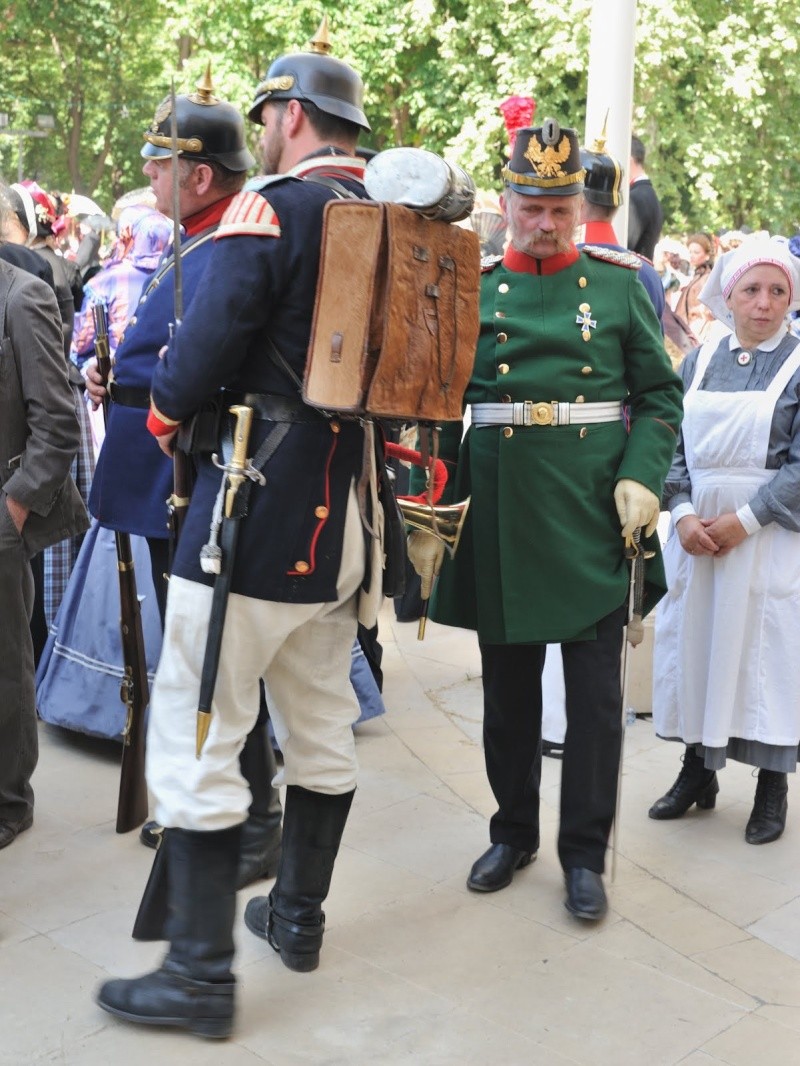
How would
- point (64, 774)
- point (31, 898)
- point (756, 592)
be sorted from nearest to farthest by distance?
point (31, 898) → point (756, 592) → point (64, 774)

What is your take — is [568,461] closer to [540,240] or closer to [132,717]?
[540,240]

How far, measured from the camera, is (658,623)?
4602 millimetres

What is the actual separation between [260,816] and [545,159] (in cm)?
190

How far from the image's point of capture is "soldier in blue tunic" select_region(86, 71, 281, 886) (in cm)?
370

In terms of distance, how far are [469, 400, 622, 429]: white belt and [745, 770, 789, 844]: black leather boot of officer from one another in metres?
1.37

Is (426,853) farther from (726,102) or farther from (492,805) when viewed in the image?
(726,102)

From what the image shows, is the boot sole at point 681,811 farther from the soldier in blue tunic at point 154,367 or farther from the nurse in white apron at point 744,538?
the soldier in blue tunic at point 154,367

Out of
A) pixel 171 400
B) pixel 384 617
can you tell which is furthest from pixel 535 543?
pixel 384 617

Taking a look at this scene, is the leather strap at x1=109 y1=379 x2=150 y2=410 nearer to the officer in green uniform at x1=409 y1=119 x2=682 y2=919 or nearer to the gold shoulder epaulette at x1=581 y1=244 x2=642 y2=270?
the officer in green uniform at x1=409 y1=119 x2=682 y2=919

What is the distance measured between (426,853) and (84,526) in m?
1.36

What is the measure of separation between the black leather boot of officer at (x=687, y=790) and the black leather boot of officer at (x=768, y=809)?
0.17m

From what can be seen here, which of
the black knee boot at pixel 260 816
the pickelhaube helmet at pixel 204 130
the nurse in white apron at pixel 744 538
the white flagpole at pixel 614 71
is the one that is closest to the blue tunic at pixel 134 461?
the pickelhaube helmet at pixel 204 130

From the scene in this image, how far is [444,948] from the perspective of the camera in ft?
11.4

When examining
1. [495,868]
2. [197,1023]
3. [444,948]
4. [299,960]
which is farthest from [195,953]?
[495,868]
